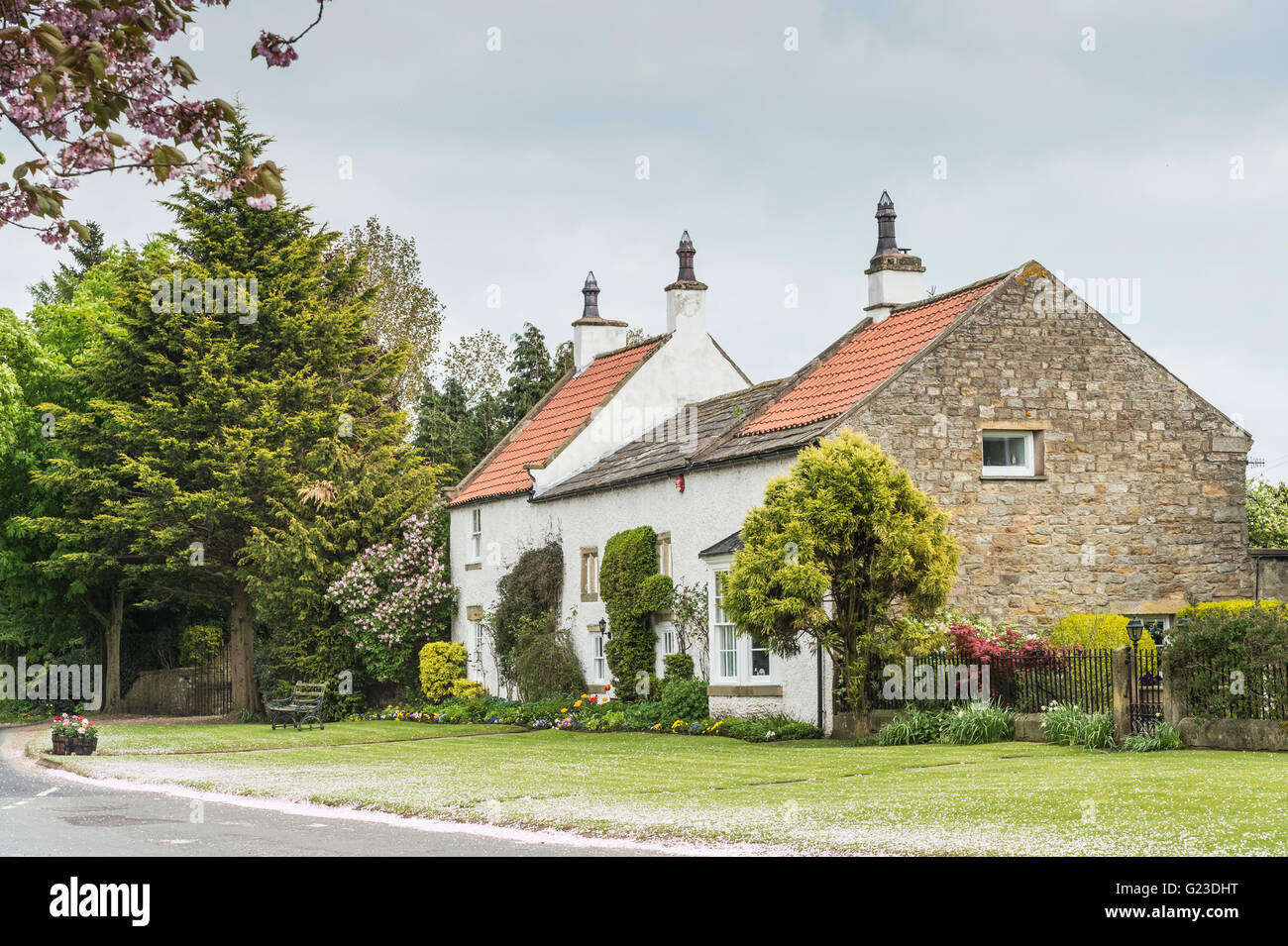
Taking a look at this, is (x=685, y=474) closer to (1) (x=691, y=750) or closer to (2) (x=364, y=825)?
(1) (x=691, y=750)

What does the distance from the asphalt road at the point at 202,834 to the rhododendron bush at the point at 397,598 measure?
58.4 feet

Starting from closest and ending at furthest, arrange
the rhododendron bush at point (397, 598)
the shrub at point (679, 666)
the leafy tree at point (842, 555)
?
the leafy tree at point (842, 555), the shrub at point (679, 666), the rhododendron bush at point (397, 598)

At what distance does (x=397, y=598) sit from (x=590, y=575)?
6.64m

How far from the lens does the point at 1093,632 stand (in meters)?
23.9

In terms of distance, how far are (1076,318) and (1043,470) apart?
2801mm

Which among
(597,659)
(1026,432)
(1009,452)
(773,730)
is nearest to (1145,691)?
(773,730)

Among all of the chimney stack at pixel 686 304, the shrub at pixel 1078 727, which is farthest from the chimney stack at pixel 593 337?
the shrub at pixel 1078 727

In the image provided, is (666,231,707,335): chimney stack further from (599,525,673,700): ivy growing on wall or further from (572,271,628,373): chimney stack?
(599,525,673,700): ivy growing on wall

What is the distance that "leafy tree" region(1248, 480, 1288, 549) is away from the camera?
31.5m

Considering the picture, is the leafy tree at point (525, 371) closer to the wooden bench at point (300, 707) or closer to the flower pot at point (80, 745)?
the wooden bench at point (300, 707)

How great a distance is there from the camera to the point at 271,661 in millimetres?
37531

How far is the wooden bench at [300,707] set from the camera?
1271 inches

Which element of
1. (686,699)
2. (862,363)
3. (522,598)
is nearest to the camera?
(686,699)

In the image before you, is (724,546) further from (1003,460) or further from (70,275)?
(70,275)
